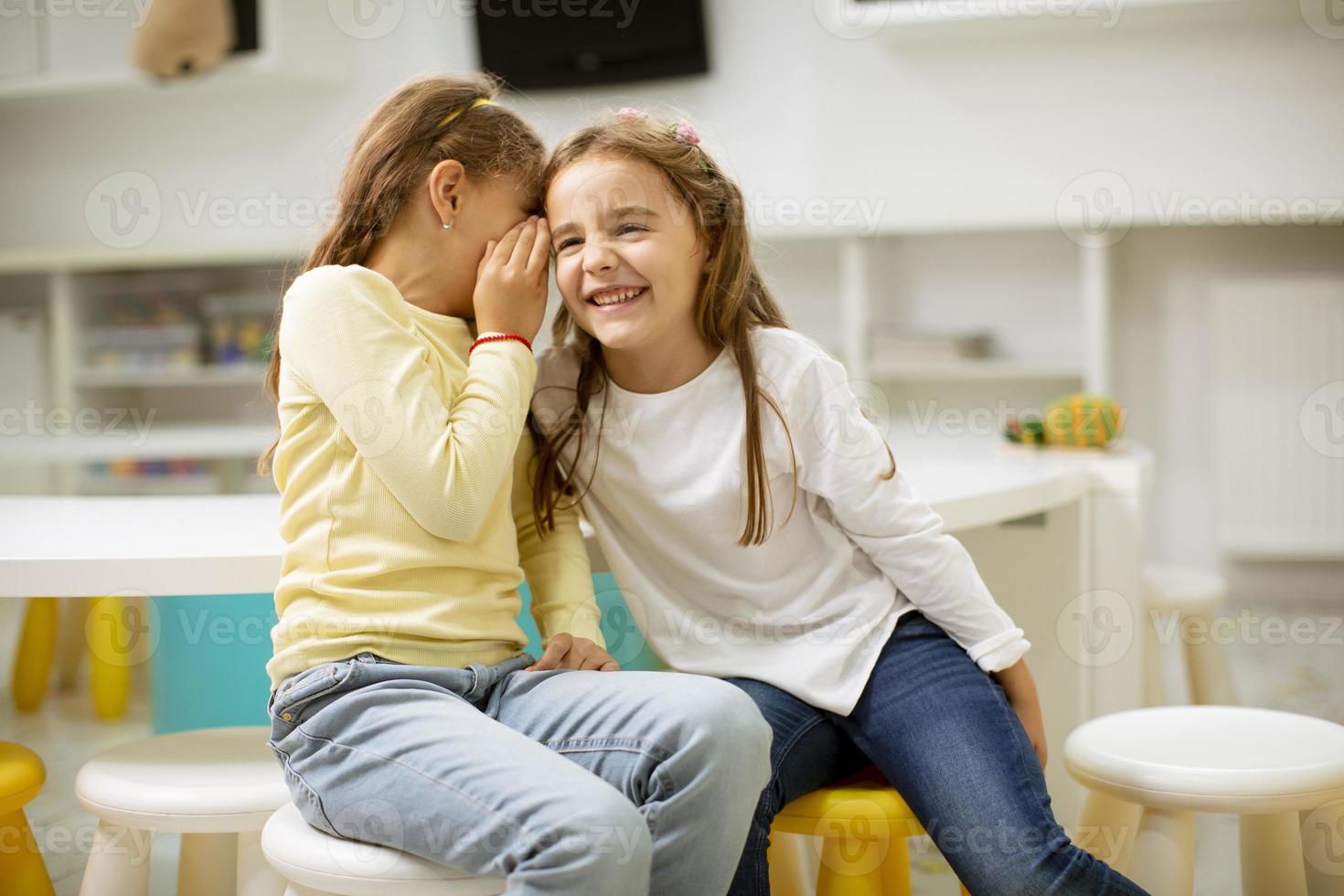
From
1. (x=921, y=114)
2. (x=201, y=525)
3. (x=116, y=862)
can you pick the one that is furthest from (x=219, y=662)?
(x=921, y=114)

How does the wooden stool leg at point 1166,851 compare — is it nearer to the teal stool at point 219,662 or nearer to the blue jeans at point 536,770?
the blue jeans at point 536,770

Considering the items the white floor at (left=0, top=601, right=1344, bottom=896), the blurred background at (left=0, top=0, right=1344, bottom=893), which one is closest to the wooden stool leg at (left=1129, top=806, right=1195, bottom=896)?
the white floor at (left=0, top=601, right=1344, bottom=896)

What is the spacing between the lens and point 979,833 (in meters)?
1.06

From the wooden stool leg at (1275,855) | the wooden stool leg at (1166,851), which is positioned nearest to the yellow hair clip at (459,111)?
the wooden stool leg at (1166,851)

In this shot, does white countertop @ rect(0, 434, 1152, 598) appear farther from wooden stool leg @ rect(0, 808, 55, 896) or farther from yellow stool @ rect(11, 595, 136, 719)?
yellow stool @ rect(11, 595, 136, 719)

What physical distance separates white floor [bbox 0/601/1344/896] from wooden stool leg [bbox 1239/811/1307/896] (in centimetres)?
38

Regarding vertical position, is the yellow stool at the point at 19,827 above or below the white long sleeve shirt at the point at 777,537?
below

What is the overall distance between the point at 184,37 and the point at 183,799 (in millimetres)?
3446

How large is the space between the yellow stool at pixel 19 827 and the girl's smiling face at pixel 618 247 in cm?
68

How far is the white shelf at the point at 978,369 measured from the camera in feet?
11.2

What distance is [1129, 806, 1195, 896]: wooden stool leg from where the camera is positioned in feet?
3.96

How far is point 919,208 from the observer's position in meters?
3.69

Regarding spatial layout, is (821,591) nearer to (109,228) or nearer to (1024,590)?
(1024,590)

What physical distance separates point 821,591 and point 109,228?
409 centimetres
